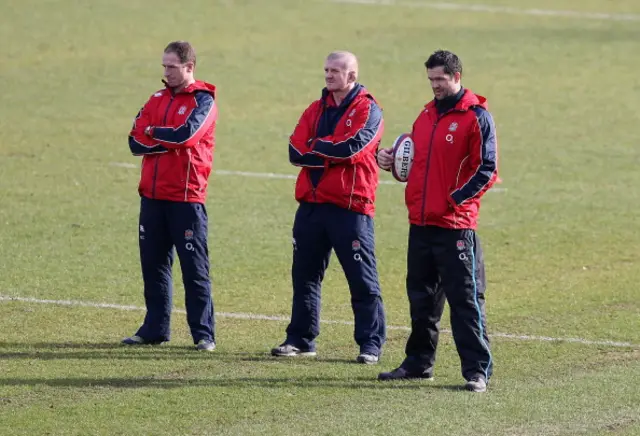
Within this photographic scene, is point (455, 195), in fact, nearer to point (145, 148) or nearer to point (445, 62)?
point (445, 62)

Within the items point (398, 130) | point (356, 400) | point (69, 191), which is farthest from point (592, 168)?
point (356, 400)

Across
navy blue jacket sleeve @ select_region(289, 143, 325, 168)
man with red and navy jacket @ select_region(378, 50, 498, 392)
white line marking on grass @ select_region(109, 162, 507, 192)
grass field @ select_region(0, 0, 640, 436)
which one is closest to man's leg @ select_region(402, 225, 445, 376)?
man with red and navy jacket @ select_region(378, 50, 498, 392)

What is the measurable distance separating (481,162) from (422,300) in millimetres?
1118

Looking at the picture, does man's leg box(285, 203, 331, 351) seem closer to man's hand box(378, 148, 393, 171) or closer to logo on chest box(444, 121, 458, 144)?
man's hand box(378, 148, 393, 171)

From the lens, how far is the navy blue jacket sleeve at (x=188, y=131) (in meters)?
11.2

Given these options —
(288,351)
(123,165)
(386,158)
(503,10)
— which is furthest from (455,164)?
(503,10)

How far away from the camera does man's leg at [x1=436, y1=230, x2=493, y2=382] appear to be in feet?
32.7

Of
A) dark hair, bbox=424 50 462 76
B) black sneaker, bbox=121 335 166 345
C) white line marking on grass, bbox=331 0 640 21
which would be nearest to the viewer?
dark hair, bbox=424 50 462 76

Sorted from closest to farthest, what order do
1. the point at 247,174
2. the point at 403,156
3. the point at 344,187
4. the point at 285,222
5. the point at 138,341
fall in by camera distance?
1. the point at 403,156
2. the point at 344,187
3. the point at 138,341
4. the point at 285,222
5. the point at 247,174

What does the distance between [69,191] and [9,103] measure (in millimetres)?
5795

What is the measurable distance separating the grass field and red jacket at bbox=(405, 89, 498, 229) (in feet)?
4.17

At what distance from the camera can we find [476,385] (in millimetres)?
9922

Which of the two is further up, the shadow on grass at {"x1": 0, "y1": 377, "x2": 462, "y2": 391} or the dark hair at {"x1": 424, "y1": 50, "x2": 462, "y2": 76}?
the dark hair at {"x1": 424, "y1": 50, "x2": 462, "y2": 76}

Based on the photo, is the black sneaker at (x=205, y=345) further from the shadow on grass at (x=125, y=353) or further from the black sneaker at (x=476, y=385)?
the black sneaker at (x=476, y=385)
